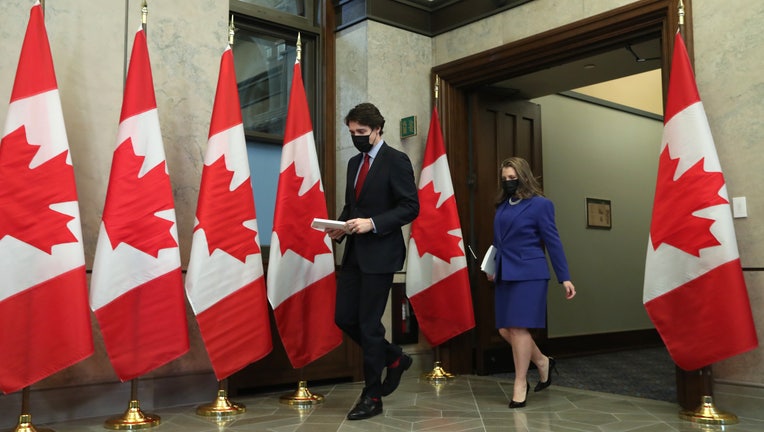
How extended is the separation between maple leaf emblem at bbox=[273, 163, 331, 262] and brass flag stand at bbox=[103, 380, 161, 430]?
3.44 feet

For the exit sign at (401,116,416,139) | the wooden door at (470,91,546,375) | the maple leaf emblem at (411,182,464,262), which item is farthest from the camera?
the wooden door at (470,91,546,375)

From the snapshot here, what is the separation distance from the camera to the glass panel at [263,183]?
177 inches

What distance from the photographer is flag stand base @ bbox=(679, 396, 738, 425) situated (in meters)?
3.16

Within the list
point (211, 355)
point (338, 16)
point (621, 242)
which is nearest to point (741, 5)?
point (338, 16)

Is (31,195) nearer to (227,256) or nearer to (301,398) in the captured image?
(227,256)

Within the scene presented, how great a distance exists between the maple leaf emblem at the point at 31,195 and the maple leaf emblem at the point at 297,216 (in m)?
1.12

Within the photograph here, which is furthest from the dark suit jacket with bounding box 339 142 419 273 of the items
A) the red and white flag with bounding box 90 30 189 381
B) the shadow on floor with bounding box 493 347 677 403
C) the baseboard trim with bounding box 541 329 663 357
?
the baseboard trim with bounding box 541 329 663 357

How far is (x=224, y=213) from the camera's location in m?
3.47

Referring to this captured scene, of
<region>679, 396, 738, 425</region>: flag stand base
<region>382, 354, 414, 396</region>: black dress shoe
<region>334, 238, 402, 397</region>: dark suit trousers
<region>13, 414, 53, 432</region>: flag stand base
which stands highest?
<region>334, 238, 402, 397</region>: dark suit trousers

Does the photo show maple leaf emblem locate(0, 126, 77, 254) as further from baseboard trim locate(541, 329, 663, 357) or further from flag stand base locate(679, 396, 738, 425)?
baseboard trim locate(541, 329, 663, 357)

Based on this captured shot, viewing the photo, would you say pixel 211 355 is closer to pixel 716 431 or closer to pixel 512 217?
pixel 512 217

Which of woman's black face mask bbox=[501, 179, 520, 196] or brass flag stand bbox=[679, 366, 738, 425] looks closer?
brass flag stand bbox=[679, 366, 738, 425]

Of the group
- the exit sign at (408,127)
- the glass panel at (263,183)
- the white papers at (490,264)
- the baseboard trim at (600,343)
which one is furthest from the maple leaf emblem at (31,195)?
the baseboard trim at (600,343)

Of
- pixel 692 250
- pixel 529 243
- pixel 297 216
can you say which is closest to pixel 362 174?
pixel 297 216
